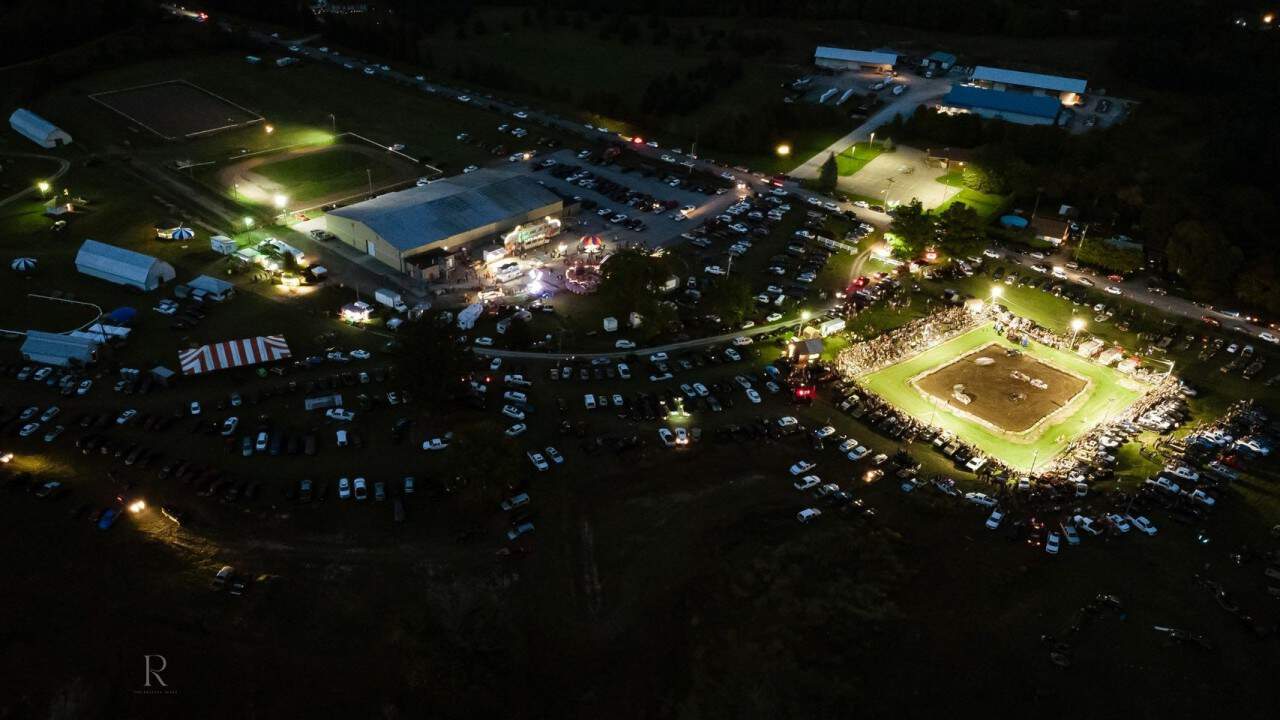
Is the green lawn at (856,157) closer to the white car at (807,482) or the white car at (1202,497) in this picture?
the white car at (807,482)

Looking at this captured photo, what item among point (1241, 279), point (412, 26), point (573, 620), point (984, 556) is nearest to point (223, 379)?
point (573, 620)

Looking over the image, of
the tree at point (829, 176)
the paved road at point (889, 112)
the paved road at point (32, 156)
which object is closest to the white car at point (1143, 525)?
the tree at point (829, 176)

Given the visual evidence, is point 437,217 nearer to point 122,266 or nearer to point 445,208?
point 445,208

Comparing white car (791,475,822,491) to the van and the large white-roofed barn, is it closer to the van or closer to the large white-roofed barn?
the van

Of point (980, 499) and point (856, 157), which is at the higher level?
point (856, 157)

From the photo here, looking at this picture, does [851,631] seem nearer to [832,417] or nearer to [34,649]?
[832,417]

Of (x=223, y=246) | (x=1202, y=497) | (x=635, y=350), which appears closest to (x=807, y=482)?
(x=635, y=350)
